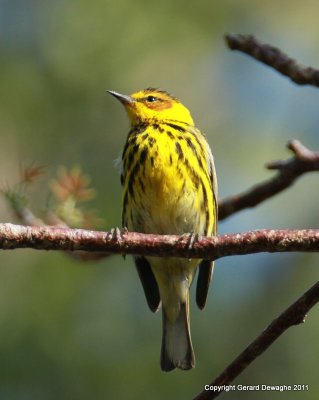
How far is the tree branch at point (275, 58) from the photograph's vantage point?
303 centimetres

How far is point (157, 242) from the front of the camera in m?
2.62

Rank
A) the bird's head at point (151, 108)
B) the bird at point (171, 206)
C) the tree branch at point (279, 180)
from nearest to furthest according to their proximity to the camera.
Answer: the tree branch at point (279, 180) < the bird at point (171, 206) < the bird's head at point (151, 108)

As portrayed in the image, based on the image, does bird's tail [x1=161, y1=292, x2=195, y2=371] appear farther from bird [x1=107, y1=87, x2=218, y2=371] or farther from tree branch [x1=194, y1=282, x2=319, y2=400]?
tree branch [x1=194, y1=282, x2=319, y2=400]

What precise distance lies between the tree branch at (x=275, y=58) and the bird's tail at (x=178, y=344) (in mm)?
1712

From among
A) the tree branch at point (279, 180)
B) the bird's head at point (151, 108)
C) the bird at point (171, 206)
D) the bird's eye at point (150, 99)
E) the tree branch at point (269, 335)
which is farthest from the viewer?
the bird's eye at point (150, 99)

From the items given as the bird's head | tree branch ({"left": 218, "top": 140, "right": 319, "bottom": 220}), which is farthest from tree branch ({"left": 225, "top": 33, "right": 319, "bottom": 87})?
the bird's head

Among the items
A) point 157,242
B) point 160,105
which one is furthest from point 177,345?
point 157,242

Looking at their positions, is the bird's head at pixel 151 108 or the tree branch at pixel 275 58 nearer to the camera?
the tree branch at pixel 275 58

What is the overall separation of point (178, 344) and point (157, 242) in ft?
5.74

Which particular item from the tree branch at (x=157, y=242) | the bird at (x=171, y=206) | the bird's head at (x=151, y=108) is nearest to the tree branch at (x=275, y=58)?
the tree branch at (x=157, y=242)

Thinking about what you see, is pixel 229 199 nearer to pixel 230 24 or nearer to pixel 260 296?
pixel 260 296

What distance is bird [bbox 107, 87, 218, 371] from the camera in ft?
13.6

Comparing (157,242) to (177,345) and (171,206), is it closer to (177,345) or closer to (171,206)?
(171,206)

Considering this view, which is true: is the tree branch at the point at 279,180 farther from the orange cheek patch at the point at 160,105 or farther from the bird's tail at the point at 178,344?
the orange cheek patch at the point at 160,105
